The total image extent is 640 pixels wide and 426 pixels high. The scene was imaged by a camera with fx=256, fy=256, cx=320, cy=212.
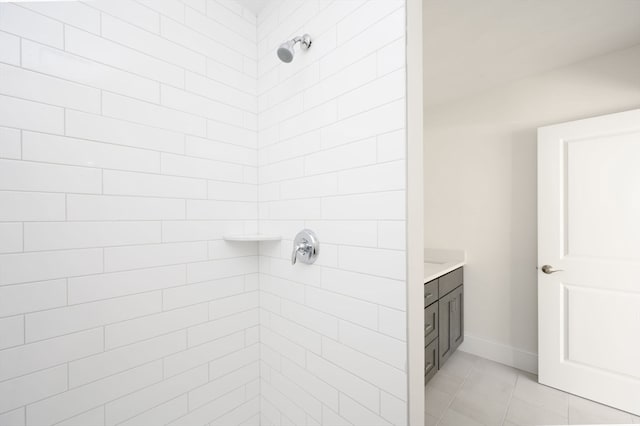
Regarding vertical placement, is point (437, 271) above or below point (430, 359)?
above

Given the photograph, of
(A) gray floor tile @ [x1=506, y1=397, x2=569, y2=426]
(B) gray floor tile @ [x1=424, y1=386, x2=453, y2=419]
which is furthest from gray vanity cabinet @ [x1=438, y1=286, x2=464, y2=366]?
(A) gray floor tile @ [x1=506, y1=397, x2=569, y2=426]

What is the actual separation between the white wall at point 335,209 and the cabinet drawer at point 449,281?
1.29m

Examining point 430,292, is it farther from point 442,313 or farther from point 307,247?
point 307,247

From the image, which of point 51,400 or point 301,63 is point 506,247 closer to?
point 301,63

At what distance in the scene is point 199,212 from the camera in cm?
116

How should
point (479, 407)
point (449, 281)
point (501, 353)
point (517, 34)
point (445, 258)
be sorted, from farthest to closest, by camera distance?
point (445, 258)
point (501, 353)
point (449, 281)
point (479, 407)
point (517, 34)

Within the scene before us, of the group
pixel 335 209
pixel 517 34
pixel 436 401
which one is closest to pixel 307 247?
pixel 335 209

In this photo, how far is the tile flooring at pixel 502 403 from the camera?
63.9 inches

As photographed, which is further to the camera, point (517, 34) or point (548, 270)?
point (548, 270)

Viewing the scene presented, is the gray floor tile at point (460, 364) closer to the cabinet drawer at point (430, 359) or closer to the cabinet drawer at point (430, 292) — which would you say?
the cabinet drawer at point (430, 359)

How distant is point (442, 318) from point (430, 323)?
9.9 inches

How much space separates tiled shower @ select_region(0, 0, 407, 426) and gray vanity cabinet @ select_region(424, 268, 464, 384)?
1053 mm

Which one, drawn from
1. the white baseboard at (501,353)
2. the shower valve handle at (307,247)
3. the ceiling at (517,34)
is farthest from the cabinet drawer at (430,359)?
the ceiling at (517,34)

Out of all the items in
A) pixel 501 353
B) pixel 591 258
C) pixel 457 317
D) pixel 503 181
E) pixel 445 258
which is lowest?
pixel 501 353
